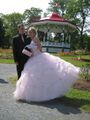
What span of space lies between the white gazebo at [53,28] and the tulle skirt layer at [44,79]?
3456 cm

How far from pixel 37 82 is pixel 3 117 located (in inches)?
105

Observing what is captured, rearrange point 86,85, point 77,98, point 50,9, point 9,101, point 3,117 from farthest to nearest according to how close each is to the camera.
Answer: point 50,9, point 86,85, point 77,98, point 9,101, point 3,117

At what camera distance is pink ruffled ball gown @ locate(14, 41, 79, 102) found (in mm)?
11250

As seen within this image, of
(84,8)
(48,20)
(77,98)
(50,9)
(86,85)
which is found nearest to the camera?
(77,98)

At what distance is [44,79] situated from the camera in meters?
11.4

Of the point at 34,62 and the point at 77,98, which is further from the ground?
the point at 34,62

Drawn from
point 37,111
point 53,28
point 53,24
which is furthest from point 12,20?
point 37,111

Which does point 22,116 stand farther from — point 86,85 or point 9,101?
point 86,85

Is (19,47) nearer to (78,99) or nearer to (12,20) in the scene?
(78,99)

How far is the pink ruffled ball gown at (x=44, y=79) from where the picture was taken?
11250mm

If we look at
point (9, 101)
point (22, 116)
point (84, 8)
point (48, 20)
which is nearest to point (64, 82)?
point (9, 101)

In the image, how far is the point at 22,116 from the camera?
9.16m

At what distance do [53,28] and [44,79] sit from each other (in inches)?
1453

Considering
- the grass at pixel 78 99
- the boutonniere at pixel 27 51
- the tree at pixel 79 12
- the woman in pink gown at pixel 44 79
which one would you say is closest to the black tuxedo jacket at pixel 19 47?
the boutonniere at pixel 27 51
